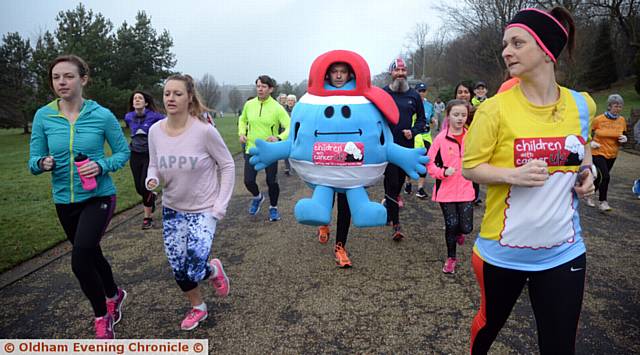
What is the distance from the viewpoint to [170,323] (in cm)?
328

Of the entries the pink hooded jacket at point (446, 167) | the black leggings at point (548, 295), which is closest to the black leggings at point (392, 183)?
the pink hooded jacket at point (446, 167)

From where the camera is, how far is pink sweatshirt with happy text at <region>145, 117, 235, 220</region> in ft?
9.87

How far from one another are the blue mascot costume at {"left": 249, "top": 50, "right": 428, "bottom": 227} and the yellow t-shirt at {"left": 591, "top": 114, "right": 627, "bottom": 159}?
4453mm

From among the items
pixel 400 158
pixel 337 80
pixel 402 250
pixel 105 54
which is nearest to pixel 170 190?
pixel 337 80

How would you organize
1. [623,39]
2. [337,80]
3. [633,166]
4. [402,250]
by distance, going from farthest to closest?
[623,39] < [633,166] < [402,250] < [337,80]

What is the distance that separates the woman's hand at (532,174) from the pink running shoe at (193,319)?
2565 millimetres

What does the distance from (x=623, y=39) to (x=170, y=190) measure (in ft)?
132

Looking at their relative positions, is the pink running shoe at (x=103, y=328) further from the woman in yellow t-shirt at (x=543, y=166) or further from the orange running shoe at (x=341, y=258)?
the woman in yellow t-shirt at (x=543, y=166)

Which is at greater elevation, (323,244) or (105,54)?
(105,54)

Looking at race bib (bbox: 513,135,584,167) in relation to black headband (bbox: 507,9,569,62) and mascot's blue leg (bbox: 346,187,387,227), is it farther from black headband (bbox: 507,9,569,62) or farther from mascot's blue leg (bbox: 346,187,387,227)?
mascot's blue leg (bbox: 346,187,387,227)

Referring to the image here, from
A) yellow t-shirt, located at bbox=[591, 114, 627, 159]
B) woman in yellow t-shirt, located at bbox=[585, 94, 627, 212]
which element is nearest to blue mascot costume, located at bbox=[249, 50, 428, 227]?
woman in yellow t-shirt, located at bbox=[585, 94, 627, 212]

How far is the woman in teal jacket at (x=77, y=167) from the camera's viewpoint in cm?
291

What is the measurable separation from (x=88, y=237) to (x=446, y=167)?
3216 millimetres

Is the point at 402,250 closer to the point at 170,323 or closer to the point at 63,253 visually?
the point at 170,323
